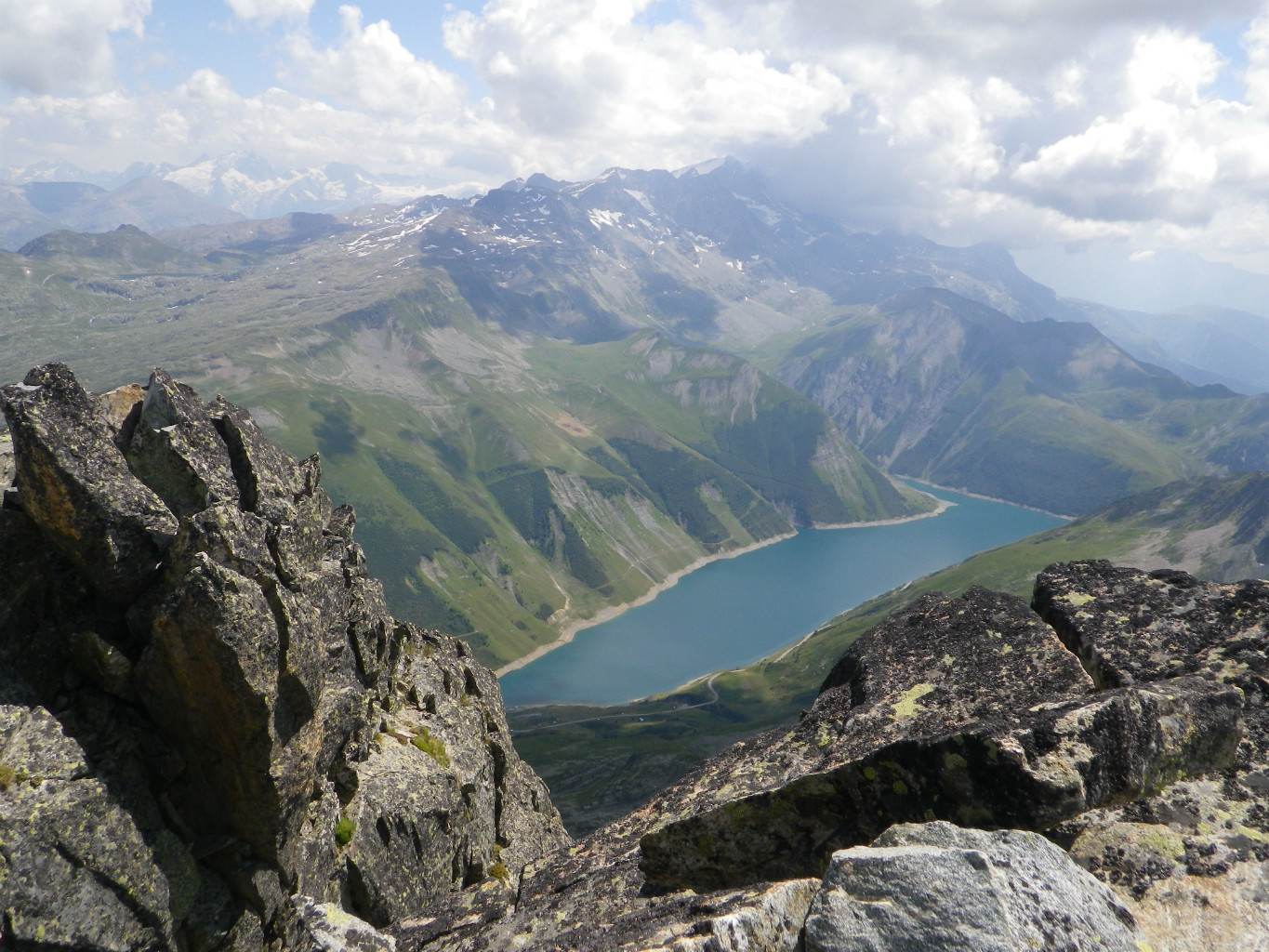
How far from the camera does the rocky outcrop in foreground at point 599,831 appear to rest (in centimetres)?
855

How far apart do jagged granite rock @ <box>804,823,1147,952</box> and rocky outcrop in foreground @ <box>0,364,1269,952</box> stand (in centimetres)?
3

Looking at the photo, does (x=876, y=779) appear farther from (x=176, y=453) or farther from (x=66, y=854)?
(x=176, y=453)

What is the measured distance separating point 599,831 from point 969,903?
11.3 metres

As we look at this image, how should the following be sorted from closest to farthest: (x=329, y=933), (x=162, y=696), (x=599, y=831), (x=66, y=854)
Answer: (x=66, y=854), (x=329, y=933), (x=162, y=696), (x=599, y=831)

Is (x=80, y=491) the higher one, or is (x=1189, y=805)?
(x=80, y=491)

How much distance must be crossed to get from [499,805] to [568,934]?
23456 millimetres

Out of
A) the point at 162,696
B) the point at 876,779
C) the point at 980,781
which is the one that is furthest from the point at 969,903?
the point at 162,696

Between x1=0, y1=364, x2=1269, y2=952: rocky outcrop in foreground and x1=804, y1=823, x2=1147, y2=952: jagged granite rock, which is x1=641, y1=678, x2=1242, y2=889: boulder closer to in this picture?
x1=0, y1=364, x2=1269, y2=952: rocky outcrop in foreground

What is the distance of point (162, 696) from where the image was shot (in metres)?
15.8

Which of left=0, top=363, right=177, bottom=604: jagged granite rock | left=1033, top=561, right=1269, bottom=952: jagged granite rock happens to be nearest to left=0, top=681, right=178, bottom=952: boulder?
left=0, top=363, right=177, bottom=604: jagged granite rock

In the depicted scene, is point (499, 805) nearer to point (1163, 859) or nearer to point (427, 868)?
point (427, 868)

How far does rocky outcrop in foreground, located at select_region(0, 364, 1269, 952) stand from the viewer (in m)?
8.55

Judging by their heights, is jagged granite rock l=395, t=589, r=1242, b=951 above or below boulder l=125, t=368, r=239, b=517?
below

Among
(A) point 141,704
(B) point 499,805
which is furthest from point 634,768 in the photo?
(A) point 141,704
